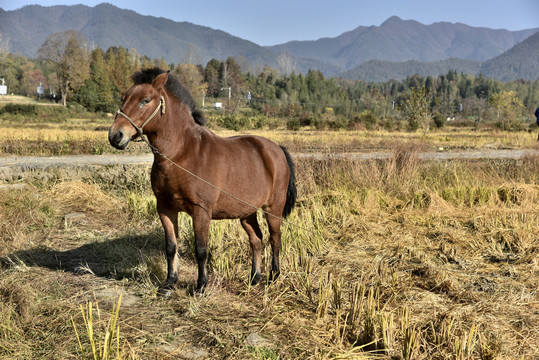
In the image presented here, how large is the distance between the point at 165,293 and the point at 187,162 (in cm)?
120

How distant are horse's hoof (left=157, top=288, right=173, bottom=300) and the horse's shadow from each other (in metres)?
0.44

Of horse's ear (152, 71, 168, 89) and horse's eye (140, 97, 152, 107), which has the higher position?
horse's ear (152, 71, 168, 89)

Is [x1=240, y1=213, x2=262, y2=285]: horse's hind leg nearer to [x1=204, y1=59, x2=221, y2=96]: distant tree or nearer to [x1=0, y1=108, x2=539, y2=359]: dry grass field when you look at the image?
[x1=0, y1=108, x2=539, y2=359]: dry grass field

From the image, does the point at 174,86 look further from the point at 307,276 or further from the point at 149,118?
the point at 307,276

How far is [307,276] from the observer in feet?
13.6

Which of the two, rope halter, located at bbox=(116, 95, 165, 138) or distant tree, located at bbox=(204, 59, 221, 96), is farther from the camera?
distant tree, located at bbox=(204, 59, 221, 96)

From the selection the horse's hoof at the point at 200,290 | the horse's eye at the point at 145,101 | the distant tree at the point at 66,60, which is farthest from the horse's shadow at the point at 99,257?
the distant tree at the point at 66,60

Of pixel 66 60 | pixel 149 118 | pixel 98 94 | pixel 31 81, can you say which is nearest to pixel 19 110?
pixel 98 94

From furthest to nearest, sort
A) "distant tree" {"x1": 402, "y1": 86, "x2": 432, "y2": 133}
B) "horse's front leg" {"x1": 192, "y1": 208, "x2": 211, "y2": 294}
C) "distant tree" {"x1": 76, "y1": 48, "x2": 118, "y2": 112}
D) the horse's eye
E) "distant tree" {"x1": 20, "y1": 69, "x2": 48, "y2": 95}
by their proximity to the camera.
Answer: "distant tree" {"x1": 20, "y1": 69, "x2": 48, "y2": 95} → "distant tree" {"x1": 76, "y1": 48, "x2": 118, "y2": 112} → "distant tree" {"x1": 402, "y1": 86, "x2": 432, "y2": 133} → "horse's front leg" {"x1": 192, "y1": 208, "x2": 211, "y2": 294} → the horse's eye

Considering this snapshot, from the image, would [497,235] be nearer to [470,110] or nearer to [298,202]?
[298,202]

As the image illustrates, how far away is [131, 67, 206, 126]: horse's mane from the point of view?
3658 millimetres

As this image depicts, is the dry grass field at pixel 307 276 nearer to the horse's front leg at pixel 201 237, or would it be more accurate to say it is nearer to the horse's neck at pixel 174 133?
the horse's front leg at pixel 201 237

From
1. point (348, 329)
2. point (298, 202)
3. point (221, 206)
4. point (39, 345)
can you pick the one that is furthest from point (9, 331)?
point (298, 202)

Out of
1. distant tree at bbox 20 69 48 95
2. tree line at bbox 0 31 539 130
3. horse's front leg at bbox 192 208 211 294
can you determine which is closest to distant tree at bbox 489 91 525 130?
tree line at bbox 0 31 539 130
